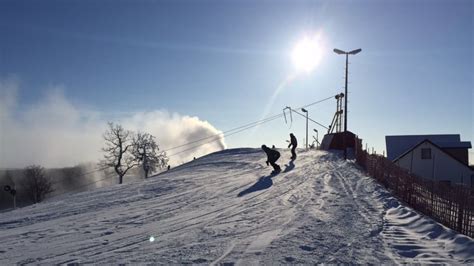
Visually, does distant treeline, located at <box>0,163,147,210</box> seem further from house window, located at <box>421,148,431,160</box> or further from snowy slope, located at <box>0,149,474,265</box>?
snowy slope, located at <box>0,149,474,265</box>

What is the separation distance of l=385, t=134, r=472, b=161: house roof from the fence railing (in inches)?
1554

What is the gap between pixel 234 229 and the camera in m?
9.05

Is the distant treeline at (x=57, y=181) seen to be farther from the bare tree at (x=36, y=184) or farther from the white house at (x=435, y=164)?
the white house at (x=435, y=164)

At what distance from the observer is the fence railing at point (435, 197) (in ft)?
29.9

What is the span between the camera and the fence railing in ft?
29.9

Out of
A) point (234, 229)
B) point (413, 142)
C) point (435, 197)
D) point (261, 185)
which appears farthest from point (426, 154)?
point (234, 229)

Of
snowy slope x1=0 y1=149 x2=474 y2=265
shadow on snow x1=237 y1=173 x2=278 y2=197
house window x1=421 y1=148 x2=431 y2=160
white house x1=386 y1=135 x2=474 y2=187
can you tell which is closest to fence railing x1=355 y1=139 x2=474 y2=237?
snowy slope x1=0 y1=149 x2=474 y2=265

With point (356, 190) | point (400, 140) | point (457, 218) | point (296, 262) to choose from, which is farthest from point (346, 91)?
point (400, 140)

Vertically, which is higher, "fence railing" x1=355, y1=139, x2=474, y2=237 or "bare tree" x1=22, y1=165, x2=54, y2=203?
"fence railing" x1=355, y1=139, x2=474, y2=237

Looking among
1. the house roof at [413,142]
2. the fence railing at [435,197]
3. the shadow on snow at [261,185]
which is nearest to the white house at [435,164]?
the house roof at [413,142]

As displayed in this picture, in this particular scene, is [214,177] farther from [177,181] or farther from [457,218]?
[457,218]

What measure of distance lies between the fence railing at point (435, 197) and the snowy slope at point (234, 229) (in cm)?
59

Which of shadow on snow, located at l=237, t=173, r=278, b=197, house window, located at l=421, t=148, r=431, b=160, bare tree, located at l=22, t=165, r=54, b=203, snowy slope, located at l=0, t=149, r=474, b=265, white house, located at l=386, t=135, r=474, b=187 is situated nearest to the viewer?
snowy slope, located at l=0, t=149, r=474, b=265

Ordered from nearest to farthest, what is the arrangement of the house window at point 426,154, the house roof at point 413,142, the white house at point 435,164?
1. the white house at point 435,164
2. the house window at point 426,154
3. the house roof at point 413,142
